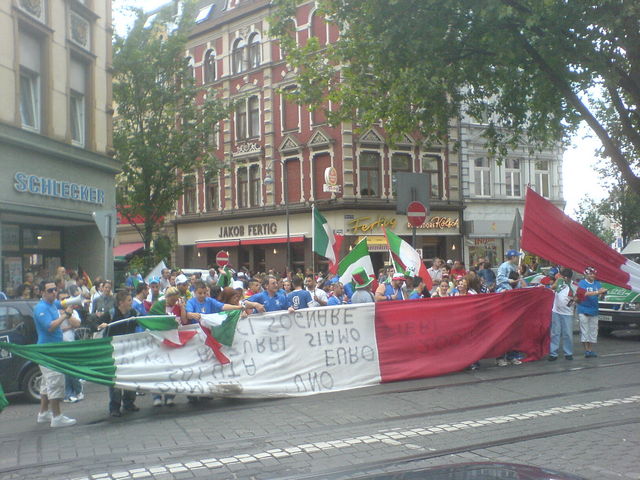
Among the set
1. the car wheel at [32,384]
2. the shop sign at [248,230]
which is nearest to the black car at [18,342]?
the car wheel at [32,384]

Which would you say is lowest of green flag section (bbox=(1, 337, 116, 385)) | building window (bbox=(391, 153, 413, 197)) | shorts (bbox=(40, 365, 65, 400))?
shorts (bbox=(40, 365, 65, 400))

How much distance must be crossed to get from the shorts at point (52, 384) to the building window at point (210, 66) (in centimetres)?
3415

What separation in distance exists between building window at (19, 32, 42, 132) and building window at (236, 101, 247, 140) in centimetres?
2100

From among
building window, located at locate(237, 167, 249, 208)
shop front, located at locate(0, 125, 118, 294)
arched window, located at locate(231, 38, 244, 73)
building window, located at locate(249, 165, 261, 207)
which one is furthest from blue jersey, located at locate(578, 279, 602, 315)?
arched window, located at locate(231, 38, 244, 73)

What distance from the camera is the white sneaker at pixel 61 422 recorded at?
840cm

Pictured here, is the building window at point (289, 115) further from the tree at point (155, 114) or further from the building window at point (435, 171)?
the tree at point (155, 114)

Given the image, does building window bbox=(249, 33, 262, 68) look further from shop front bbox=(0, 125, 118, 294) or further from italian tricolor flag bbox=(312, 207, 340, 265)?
italian tricolor flag bbox=(312, 207, 340, 265)

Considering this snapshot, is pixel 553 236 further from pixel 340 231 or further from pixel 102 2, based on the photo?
pixel 340 231

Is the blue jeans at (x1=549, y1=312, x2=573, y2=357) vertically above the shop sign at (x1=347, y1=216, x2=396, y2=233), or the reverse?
the shop sign at (x1=347, y1=216, x2=396, y2=233)

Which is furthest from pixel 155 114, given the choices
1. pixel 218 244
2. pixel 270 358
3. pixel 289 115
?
pixel 270 358

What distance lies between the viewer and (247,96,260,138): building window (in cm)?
3859

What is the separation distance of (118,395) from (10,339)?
199cm

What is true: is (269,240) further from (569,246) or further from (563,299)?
(569,246)

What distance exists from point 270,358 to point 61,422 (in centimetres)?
290
